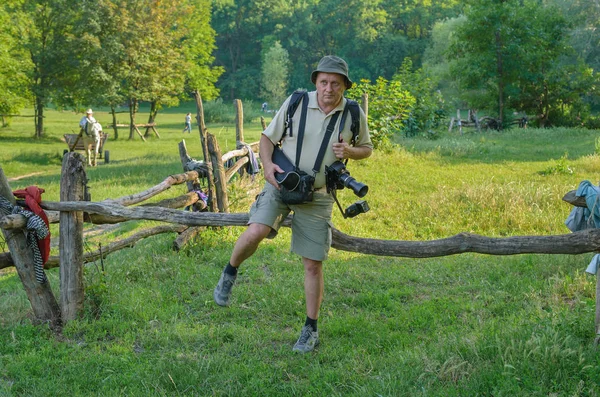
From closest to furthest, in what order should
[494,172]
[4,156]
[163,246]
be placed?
1. [163,246]
2. [494,172]
3. [4,156]

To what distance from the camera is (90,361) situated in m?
4.19

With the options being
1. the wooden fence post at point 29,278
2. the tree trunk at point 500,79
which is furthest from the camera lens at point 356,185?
the tree trunk at point 500,79

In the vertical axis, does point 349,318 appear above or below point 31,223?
below

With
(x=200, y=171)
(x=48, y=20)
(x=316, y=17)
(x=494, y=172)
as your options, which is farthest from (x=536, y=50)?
(x=316, y=17)

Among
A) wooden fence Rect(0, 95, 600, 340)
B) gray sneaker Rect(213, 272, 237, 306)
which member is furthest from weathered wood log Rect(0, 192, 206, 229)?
gray sneaker Rect(213, 272, 237, 306)

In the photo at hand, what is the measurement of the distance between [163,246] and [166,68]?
70.5 feet

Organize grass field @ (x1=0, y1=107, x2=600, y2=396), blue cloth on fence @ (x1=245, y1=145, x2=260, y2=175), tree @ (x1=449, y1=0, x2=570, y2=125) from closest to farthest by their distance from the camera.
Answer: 1. grass field @ (x1=0, y1=107, x2=600, y2=396)
2. blue cloth on fence @ (x1=245, y1=145, x2=260, y2=175)
3. tree @ (x1=449, y1=0, x2=570, y2=125)

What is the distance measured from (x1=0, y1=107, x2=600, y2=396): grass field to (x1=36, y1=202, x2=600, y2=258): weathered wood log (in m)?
0.58

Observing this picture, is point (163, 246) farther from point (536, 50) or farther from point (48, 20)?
point (536, 50)

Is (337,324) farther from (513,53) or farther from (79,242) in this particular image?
(513,53)

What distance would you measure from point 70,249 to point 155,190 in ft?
5.80

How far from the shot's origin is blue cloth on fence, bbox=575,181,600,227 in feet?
12.4

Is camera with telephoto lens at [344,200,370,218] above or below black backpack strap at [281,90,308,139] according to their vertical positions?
below

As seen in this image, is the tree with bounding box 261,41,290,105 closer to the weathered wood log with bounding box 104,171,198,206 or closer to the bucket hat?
the weathered wood log with bounding box 104,171,198,206
